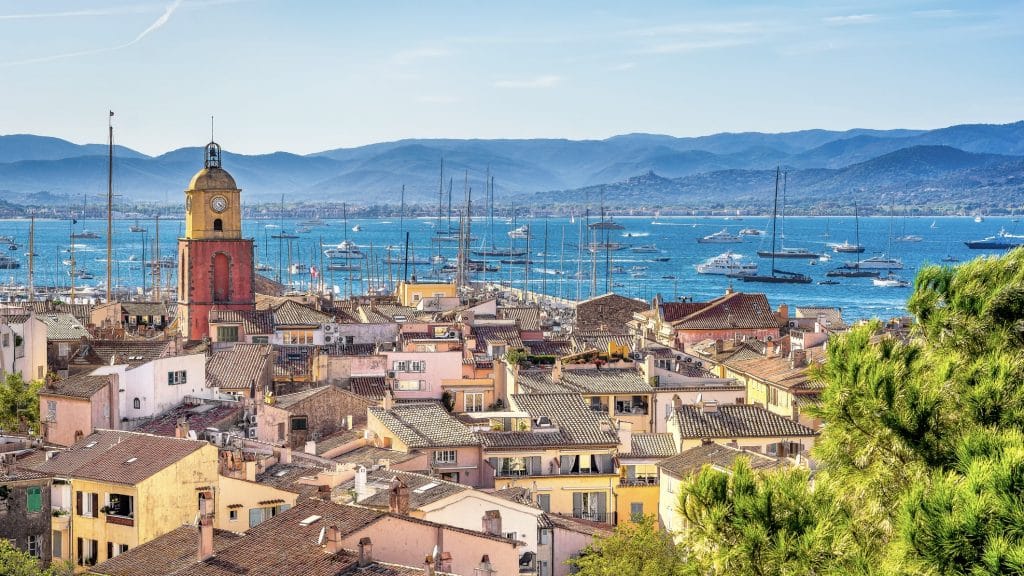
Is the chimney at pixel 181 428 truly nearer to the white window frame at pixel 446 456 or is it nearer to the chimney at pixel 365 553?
the white window frame at pixel 446 456

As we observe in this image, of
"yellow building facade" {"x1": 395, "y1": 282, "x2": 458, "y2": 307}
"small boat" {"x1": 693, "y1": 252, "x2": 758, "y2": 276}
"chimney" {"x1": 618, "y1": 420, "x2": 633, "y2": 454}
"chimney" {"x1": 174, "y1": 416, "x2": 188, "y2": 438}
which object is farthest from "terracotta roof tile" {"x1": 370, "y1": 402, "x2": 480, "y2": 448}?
"small boat" {"x1": 693, "y1": 252, "x2": 758, "y2": 276}

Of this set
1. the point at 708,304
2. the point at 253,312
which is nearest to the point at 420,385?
the point at 253,312

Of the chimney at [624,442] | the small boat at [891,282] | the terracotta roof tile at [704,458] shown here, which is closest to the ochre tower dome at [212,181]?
the chimney at [624,442]

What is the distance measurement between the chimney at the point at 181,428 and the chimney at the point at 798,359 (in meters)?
18.1

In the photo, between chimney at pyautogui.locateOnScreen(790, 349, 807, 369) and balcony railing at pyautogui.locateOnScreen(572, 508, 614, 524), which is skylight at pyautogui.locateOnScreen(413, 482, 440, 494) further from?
chimney at pyautogui.locateOnScreen(790, 349, 807, 369)

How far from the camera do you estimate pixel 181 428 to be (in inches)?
1292

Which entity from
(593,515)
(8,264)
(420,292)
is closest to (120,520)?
(593,515)

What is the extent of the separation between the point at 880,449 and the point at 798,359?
106 ft

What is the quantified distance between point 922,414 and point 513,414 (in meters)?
23.2

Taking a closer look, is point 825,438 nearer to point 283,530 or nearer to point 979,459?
A: point 979,459

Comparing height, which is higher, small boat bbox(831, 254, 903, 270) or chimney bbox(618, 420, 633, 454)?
chimney bbox(618, 420, 633, 454)

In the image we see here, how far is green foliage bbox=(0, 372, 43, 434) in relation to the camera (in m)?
36.8

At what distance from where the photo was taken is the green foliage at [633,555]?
24891 mm

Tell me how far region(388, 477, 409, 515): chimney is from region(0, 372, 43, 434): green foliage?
14426 mm
